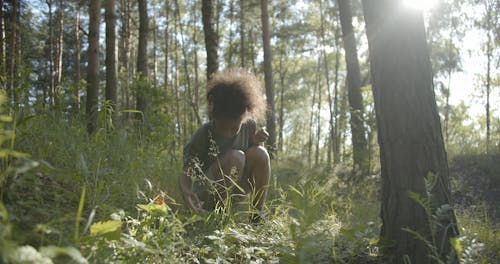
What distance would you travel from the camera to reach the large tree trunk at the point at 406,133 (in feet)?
6.51

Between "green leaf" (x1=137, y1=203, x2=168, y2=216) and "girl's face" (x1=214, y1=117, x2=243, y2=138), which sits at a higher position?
"girl's face" (x1=214, y1=117, x2=243, y2=138)

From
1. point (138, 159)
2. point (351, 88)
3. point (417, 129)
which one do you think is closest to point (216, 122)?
point (138, 159)

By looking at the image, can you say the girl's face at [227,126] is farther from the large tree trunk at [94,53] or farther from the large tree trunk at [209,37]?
the large tree trunk at [209,37]

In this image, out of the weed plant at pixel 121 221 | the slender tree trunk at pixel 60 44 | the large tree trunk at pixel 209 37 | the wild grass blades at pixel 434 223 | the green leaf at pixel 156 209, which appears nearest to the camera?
the weed plant at pixel 121 221

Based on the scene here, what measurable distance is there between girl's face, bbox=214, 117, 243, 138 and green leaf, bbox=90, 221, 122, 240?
1.71 meters

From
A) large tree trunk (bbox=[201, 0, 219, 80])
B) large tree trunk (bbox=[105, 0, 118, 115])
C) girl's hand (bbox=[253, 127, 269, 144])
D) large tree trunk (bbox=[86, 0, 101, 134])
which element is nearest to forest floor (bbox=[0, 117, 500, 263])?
girl's hand (bbox=[253, 127, 269, 144])

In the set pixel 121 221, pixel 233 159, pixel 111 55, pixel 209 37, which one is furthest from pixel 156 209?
pixel 209 37

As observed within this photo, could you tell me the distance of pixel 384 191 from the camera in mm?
2176

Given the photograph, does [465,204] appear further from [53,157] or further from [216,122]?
[53,157]

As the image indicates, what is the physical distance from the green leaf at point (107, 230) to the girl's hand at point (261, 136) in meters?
1.81

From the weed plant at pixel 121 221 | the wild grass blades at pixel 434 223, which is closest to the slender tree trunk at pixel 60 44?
the weed plant at pixel 121 221

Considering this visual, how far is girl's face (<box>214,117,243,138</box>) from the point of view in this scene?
10.00 feet

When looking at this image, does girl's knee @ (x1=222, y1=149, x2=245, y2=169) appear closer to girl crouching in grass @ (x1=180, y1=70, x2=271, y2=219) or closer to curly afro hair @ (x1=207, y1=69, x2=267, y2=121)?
girl crouching in grass @ (x1=180, y1=70, x2=271, y2=219)

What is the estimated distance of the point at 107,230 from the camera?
1409 mm
